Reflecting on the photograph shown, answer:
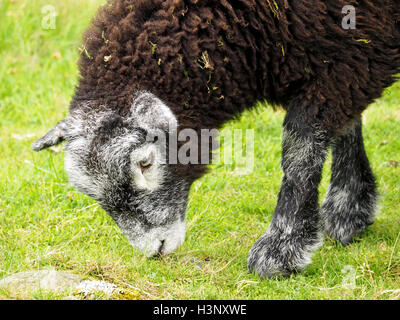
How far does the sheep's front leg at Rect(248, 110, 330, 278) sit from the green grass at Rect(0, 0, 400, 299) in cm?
16

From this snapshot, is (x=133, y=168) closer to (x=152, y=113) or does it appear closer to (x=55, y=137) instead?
(x=152, y=113)

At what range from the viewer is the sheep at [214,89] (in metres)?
5.04

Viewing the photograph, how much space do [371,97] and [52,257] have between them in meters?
2.95

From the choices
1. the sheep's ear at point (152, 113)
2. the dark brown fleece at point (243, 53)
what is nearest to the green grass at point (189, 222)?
the dark brown fleece at point (243, 53)

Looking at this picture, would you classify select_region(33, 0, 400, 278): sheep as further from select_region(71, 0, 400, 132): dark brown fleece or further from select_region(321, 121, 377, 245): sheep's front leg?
select_region(321, 121, 377, 245): sheep's front leg

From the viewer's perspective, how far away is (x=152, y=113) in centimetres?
502

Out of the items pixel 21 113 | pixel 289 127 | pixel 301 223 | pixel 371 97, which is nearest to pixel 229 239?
pixel 301 223

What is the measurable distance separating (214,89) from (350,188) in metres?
1.98

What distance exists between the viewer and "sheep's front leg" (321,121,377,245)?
20.6ft

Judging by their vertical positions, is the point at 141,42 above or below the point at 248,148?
above

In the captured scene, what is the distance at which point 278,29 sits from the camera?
5070mm

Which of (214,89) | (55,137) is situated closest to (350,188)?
(214,89)
